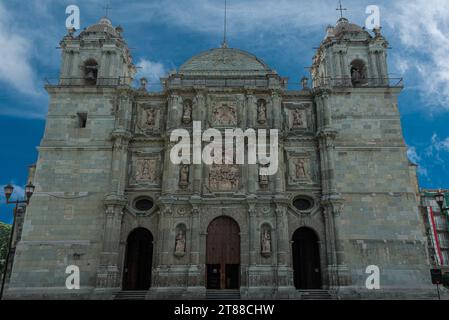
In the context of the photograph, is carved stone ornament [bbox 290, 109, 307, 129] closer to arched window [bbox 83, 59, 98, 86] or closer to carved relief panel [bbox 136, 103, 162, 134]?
carved relief panel [bbox 136, 103, 162, 134]

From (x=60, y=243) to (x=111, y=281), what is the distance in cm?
397

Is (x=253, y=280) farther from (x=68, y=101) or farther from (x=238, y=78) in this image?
(x=68, y=101)

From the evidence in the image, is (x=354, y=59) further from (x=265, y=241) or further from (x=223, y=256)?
(x=223, y=256)

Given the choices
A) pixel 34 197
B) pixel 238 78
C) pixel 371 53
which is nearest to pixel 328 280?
pixel 238 78

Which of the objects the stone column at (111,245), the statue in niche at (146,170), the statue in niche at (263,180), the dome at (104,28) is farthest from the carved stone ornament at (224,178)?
the dome at (104,28)

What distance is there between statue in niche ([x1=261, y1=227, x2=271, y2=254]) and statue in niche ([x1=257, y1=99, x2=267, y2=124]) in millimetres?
7254

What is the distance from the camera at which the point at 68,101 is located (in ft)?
89.2

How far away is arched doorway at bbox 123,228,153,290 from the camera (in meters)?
24.2

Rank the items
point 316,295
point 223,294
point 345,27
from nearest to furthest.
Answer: point 223,294 → point 316,295 → point 345,27

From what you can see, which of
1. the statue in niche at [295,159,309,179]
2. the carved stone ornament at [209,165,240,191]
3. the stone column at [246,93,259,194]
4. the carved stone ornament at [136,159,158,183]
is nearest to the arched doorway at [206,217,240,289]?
Answer: the carved stone ornament at [209,165,240,191]

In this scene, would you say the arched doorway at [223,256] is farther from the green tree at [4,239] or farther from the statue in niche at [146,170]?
the green tree at [4,239]

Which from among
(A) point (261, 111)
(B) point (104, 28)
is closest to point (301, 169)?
(A) point (261, 111)

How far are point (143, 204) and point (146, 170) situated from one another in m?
2.20

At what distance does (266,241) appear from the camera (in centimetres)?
2334
